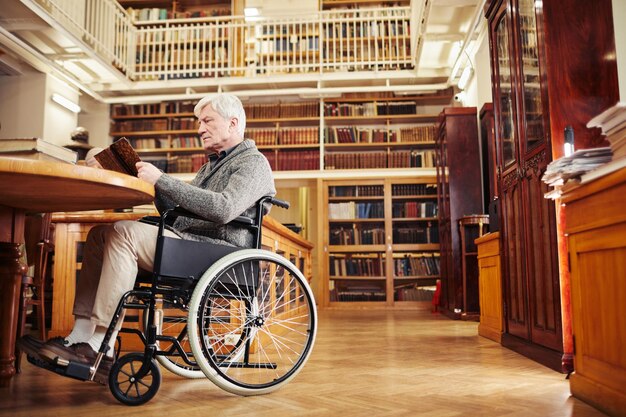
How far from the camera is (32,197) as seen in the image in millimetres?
1692

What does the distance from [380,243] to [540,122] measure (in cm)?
512

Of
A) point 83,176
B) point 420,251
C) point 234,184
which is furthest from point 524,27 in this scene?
point 420,251

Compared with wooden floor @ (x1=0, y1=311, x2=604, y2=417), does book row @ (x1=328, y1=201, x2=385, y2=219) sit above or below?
above

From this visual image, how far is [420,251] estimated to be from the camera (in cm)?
757

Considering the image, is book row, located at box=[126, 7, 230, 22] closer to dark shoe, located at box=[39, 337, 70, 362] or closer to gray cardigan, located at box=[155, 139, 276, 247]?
gray cardigan, located at box=[155, 139, 276, 247]

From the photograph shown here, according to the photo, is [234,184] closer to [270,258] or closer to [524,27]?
[270,258]

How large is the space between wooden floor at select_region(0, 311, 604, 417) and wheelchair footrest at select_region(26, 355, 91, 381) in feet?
0.39

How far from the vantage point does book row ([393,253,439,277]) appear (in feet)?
24.5

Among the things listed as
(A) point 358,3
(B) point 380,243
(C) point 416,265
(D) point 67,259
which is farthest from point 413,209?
(D) point 67,259

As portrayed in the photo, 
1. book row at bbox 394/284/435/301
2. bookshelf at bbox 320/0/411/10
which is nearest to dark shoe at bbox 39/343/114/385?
book row at bbox 394/284/435/301

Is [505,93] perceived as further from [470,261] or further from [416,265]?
[416,265]

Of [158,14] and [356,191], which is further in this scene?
[158,14]

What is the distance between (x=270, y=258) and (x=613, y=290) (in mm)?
1024

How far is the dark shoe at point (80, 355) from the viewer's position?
1.53m
